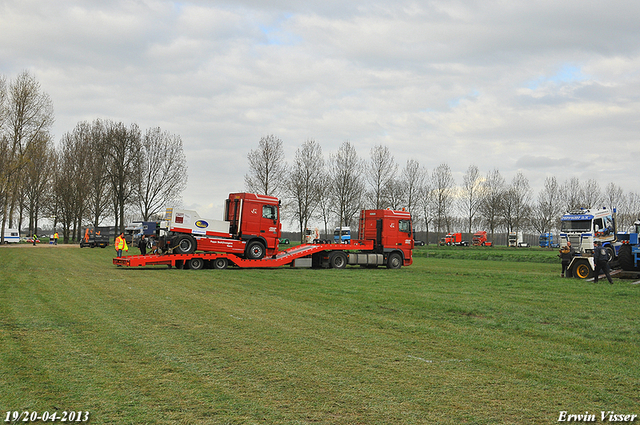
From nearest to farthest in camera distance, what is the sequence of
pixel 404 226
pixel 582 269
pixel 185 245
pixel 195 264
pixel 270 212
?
pixel 582 269 → pixel 185 245 → pixel 195 264 → pixel 270 212 → pixel 404 226

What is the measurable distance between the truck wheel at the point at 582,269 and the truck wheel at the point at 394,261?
9.81m

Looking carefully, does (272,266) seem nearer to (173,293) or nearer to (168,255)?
(168,255)

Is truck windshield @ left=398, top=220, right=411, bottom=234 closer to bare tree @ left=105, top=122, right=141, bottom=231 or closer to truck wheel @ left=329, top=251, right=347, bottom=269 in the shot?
truck wheel @ left=329, top=251, right=347, bottom=269

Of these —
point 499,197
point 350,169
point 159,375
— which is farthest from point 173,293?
point 499,197

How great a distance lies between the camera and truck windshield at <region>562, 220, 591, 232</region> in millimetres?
30719

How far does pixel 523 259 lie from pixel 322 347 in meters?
42.3

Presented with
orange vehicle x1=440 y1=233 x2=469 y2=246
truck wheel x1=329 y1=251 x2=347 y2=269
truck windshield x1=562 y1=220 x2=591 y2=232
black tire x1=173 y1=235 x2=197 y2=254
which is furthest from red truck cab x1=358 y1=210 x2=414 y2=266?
orange vehicle x1=440 y1=233 x2=469 y2=246

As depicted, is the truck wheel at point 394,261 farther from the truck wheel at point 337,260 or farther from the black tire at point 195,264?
the black tire at point 195,264

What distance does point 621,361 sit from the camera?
7.68 meters

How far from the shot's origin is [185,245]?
25.8m

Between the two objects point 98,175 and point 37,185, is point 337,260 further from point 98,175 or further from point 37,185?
point 37,185

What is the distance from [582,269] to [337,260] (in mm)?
12606

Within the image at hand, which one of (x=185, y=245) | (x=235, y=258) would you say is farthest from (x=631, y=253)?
(x=185, y=245)

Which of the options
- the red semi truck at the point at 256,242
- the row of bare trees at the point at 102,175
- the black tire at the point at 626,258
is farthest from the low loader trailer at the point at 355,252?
the row of bare trees at the point at 102,175
